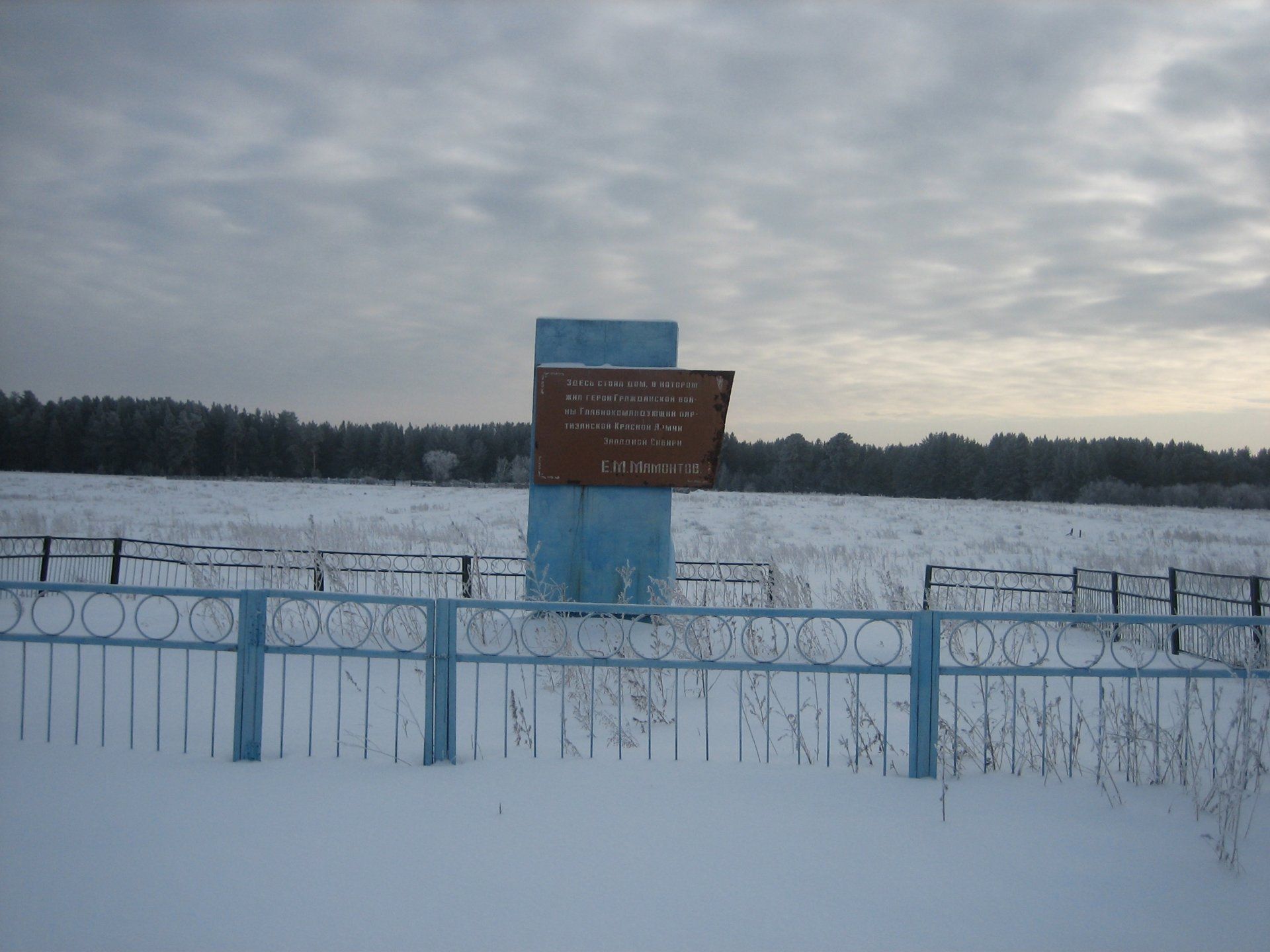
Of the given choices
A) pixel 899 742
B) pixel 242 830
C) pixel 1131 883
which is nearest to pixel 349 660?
pixel 242 830

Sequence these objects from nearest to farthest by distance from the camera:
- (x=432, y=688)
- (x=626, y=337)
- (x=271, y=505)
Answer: (x=432, y=688) → (x=626, y=337) → (x=271, y=505)

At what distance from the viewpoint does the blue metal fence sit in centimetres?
496

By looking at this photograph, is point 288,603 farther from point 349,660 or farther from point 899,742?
point 899,742

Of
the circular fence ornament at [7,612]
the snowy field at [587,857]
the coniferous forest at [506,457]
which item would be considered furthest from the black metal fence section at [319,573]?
the coniferous forest at [506,457]

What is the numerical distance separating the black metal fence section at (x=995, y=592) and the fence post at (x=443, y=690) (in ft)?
27.8

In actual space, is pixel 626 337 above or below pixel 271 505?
above

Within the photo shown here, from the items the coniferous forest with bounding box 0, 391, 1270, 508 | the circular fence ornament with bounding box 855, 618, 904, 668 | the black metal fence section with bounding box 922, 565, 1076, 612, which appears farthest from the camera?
the coniferous forest with bounding box 0, 391, 1270, 508

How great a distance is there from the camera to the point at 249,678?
16.3 ft

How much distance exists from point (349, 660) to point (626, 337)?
16.8ft

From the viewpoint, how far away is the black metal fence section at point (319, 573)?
11773mm

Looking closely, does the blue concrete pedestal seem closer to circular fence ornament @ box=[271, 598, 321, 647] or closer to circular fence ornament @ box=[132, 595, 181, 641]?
circular fence ornament @ box=[271, 598, 321, 647]

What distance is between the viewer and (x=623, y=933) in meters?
3.34

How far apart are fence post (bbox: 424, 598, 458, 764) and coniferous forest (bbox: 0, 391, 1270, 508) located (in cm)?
6960

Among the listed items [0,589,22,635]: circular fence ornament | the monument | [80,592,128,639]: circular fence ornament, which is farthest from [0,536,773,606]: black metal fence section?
the monument
